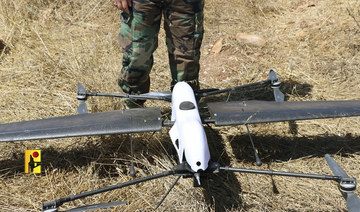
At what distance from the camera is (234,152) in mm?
4609

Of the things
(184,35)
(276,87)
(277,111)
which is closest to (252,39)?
(276,87)

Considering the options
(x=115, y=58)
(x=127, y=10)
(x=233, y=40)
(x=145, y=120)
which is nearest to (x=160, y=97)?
(x=145, y=120)

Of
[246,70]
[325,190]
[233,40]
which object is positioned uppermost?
[233,40]

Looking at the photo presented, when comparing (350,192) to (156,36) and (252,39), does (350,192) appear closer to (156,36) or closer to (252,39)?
(156,36)

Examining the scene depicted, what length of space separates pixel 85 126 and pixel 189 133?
120cm

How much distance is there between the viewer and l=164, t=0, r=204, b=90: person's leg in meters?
4.46

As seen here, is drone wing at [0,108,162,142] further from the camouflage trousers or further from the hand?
the hand

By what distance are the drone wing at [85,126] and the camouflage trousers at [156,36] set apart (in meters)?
0.75

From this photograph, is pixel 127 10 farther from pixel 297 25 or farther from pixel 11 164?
pixel 297 25

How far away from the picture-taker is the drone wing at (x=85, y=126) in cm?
392

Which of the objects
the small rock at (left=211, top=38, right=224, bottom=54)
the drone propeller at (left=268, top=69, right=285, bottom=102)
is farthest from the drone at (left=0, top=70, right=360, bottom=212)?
the small rock at (left=211, top=38, right=224, bottom=54)

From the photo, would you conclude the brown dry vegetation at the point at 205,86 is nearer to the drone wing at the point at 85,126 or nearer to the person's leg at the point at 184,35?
the drone wing at the point at 85,126

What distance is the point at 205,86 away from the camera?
608 cm

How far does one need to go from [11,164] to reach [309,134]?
347 centimetres
